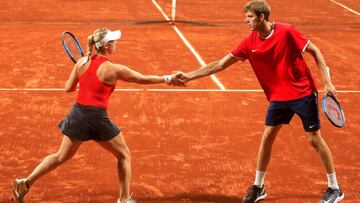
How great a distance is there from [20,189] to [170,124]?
3.28 metres

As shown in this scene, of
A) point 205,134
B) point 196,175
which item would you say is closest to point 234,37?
point 205,134

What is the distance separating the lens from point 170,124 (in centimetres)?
879

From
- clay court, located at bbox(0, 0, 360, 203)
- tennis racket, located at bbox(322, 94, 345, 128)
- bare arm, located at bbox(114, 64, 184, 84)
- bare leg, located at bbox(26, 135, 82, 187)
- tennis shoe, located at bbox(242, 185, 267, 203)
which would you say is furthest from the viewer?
clay court, located at bbox(0, 0, 360, 203)

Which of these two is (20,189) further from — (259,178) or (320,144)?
(320,144)

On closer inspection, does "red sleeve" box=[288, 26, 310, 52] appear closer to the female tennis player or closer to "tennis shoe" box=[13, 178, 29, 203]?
the female tennis player

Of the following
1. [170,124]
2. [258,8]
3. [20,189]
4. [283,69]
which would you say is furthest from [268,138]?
[170,124]

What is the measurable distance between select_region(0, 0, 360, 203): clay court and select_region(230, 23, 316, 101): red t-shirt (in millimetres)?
1283

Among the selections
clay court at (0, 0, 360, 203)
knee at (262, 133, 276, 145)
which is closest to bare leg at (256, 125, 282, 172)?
knee at (262, 133, 276, 145)

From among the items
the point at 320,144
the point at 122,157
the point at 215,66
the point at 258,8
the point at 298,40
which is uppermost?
the point at 258,8

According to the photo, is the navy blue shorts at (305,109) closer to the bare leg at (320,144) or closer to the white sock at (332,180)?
the bare leg at (320,144)

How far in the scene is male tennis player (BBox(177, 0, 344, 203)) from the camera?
19.0ft

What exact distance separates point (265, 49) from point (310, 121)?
0.85 m

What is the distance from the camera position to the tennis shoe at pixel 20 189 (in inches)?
232

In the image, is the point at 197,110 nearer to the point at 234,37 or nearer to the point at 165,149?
the point at 165,149
